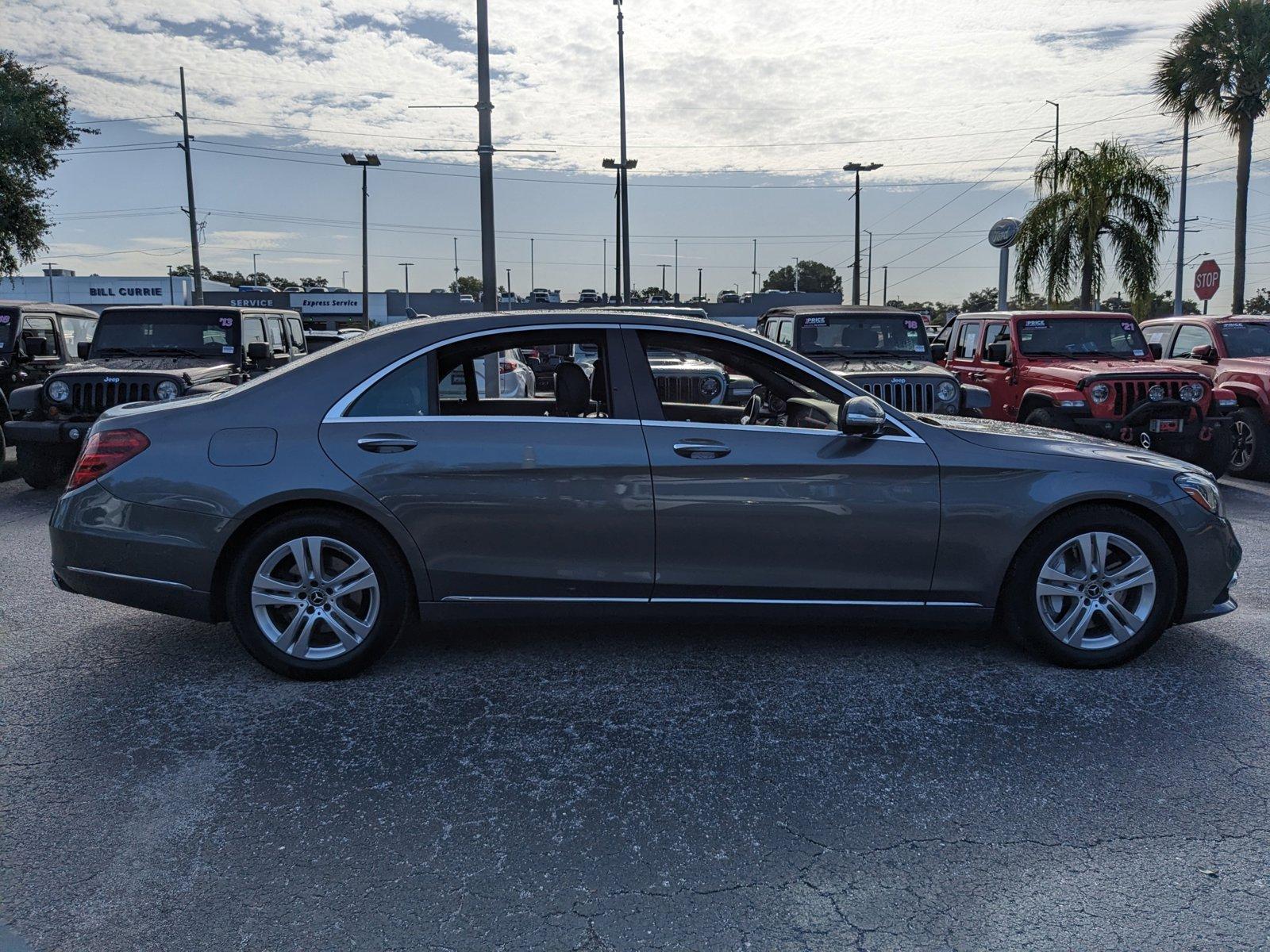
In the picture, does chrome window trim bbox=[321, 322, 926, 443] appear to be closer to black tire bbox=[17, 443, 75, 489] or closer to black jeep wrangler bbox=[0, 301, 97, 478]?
black tire bbox=[17, 443, 75, 489]

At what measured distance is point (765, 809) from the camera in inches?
139

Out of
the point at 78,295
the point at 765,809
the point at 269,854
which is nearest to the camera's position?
the point at 269,854

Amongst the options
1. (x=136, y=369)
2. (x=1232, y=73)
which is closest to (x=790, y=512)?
(x=136, y=369)

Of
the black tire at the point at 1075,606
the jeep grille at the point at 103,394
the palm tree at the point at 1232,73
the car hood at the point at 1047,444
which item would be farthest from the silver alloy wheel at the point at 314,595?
the palm tree at the point at 1232,73

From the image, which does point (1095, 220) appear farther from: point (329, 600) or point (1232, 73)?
point (329, 600)

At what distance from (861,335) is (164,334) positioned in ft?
25.1

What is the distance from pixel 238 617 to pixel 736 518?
2221 millimetres

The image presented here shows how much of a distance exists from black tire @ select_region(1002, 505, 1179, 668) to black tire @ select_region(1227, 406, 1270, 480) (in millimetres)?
7635

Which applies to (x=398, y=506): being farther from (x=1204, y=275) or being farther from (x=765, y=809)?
(x=1204, y=275)

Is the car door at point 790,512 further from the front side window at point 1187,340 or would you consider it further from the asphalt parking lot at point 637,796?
the front side window at point 1187,340

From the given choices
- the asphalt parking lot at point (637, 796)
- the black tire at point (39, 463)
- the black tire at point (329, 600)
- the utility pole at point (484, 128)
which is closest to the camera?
the asphalt parking lot at point (637, 796)

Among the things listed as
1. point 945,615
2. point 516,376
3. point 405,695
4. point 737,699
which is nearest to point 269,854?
point 405,695

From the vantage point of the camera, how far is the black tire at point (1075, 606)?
4.85 meters

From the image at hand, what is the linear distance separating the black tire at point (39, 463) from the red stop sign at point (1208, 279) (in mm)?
23576
